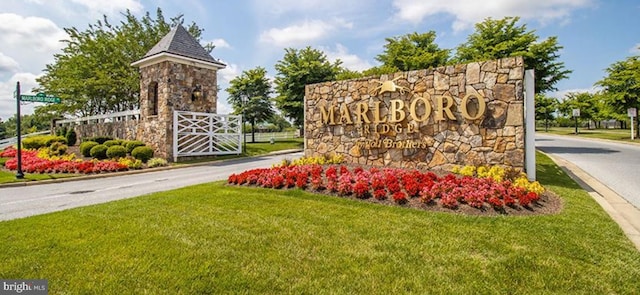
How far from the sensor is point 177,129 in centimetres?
1723

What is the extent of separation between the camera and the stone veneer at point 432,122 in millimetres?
7371

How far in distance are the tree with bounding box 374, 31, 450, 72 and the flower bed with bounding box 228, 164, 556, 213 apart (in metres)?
12.0

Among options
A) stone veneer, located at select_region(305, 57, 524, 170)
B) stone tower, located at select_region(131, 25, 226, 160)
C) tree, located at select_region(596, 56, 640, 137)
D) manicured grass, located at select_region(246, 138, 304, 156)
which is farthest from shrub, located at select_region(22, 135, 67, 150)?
tree, located at select_region(596, 56, 640, 137)

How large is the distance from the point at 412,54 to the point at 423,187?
1527 centimetres

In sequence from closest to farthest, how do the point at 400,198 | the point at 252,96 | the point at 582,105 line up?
the point at 400,198
the point at 252,96
the point at 582,105

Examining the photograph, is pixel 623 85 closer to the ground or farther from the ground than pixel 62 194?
farther from the ground

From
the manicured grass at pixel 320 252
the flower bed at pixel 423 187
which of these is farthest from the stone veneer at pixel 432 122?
the manicured grass at pixel 320 252

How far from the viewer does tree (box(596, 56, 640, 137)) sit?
75.0ft

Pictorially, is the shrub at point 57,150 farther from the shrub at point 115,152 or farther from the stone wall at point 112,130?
the shrub at point 115,152

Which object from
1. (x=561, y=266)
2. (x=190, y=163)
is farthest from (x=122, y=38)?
(x=561, y=266)

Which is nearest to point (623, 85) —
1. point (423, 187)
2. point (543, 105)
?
point (543, 105)

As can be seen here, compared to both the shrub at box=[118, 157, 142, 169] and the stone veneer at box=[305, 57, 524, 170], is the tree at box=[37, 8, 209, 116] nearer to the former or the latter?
the shrub at box=[118, 157, 142, 169]

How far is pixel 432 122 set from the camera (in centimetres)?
842

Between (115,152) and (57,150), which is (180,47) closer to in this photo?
(115,152)
